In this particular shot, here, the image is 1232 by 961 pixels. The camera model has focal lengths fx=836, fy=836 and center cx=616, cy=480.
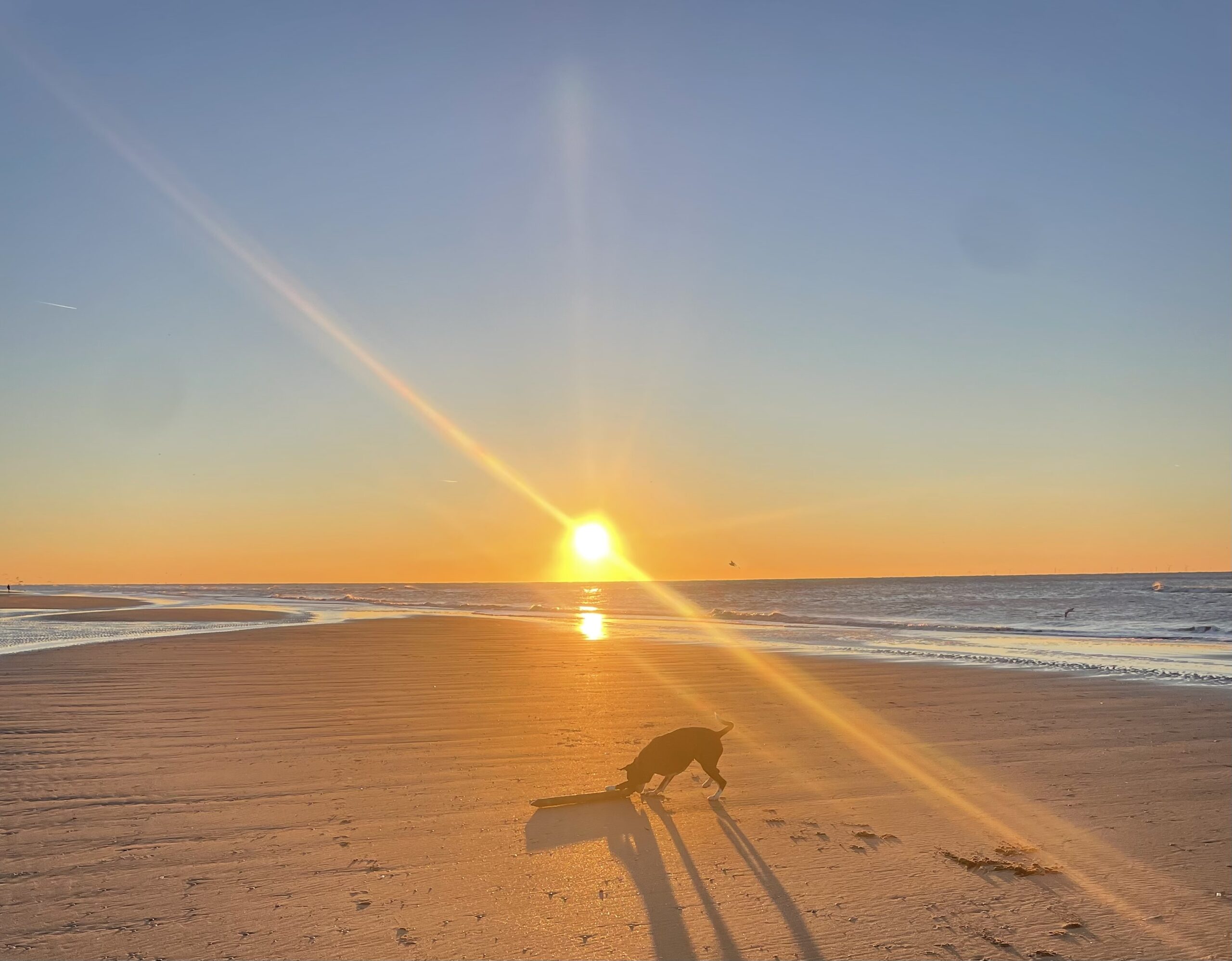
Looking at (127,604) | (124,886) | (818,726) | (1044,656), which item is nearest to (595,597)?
(127,604)

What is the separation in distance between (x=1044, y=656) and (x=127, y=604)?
49.8 m

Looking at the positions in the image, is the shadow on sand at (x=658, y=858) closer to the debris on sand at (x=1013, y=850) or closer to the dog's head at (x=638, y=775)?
the dog's head at (x=638, y=775)

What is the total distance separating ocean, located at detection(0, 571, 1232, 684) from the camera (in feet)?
65.2

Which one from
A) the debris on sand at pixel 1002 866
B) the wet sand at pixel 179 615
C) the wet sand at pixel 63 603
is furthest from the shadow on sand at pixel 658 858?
the wet sand at pixel 63 603

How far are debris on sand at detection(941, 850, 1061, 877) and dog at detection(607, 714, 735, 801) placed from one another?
78.0 inches

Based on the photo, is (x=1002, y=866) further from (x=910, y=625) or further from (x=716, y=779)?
(x=910, y=625)

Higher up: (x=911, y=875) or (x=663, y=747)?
(x=663, y=747)

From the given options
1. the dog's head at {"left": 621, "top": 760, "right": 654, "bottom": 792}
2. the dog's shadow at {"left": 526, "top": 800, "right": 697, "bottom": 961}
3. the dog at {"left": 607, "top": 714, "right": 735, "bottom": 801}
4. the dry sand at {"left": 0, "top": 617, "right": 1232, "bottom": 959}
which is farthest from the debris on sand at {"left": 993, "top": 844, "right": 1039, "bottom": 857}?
the dog's head at {"left": 621, "top": 760, "right": 654, "bottom": 792}

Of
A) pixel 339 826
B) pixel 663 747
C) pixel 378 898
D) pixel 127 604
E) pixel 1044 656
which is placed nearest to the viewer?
pixel 378 898

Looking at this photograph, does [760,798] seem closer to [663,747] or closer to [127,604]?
[663,747]

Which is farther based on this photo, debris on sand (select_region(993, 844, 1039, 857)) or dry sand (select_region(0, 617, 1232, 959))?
debris on sand (select_region(993, 844, 1039, 857))

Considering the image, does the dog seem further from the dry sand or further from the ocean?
the ocean

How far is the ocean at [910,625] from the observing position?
19.9m

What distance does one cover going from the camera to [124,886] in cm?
476
